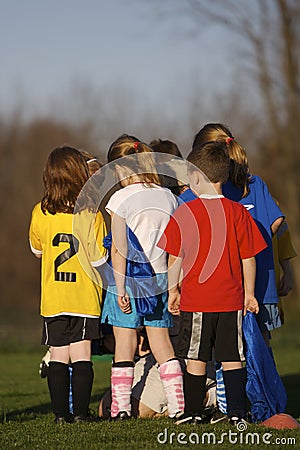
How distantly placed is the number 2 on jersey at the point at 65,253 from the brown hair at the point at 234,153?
1094mm

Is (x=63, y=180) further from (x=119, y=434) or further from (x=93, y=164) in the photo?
(x=119, y=434)

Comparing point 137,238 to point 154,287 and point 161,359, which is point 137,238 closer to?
point 154,287

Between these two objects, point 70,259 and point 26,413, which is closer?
point 70,259

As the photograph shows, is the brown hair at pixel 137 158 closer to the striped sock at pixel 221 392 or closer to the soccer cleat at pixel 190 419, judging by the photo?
the striped sock at pixel 221 392

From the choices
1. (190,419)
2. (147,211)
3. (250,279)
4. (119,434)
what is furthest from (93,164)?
(119,434)

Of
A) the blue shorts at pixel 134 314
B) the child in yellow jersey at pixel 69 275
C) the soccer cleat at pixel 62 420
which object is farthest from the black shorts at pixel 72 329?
the soccer cleat at pixel 62 420

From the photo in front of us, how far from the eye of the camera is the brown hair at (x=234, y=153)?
6.29 metres

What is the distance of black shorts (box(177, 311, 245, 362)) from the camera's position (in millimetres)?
5734

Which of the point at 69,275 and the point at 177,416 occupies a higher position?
the point at 69,275

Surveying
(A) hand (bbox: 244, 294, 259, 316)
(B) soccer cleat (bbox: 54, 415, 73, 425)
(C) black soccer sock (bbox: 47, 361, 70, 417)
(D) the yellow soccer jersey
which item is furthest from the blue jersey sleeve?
(B) soccer cleat (bbox: 54, 415, 73, 425)

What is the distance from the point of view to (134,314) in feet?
20.2

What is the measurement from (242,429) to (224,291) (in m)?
0.88

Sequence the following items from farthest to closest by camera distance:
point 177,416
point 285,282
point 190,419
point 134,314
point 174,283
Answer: point 285,282 < point 134,314 < point 177,416 < point 174,283 < point 190,419

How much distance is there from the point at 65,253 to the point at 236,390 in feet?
5.04
